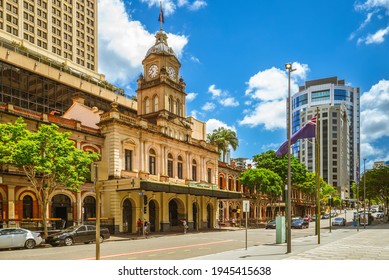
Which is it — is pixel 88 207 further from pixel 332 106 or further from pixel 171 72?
pixel 332 106

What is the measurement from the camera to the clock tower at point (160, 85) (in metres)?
53.6

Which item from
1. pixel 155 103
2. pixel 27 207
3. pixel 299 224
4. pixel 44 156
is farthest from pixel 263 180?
pixel 44 156

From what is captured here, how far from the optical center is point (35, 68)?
60875 millimetres

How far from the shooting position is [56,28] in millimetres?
96062

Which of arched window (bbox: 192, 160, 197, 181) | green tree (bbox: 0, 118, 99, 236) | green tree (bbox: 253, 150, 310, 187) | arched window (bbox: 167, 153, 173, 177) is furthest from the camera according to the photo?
green tree (bbox: 253, 150, 310, 187)

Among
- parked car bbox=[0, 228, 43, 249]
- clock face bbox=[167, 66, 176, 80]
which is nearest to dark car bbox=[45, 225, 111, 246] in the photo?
parked car bbox=[0, 228, 43, 249]

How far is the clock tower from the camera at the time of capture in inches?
2110

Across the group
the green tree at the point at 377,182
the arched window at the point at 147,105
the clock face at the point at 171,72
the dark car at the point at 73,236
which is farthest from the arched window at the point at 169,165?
the green tree at the point at 377,182

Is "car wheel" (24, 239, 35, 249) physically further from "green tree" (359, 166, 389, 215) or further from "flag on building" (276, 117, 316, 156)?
"green tree" (359, 166, 389, 215)

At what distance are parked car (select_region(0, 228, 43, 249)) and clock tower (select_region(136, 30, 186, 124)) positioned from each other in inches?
1029

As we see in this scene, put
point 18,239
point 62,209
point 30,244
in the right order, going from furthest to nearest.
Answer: point 62,209 < point 30,244 < point 18,239

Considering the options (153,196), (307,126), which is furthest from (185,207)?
(307,126)

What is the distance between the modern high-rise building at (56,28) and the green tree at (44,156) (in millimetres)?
45424

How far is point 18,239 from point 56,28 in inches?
3083
